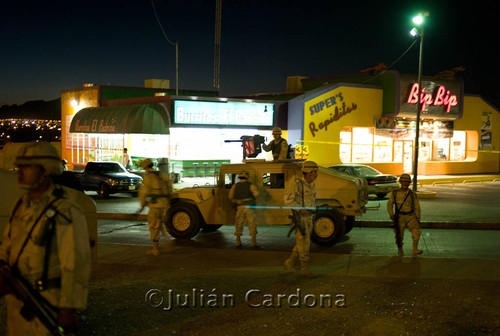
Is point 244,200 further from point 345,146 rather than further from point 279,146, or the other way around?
point 345,146

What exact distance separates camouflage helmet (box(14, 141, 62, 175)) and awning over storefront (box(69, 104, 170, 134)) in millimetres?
22610

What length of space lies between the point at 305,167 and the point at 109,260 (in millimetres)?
3845

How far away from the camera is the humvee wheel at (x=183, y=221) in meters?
12.2

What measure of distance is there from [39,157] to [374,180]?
18.3m

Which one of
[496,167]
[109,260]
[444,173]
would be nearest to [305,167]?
[109,260]

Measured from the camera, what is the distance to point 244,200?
36.6 ft

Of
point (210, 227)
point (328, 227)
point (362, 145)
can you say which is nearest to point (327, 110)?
point (362, 145)

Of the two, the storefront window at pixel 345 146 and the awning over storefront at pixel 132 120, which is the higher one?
the awning over storefront at pixel 132 120

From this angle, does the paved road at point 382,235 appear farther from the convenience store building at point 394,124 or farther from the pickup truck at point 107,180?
the convenience store building at point 394,124

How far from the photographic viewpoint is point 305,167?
8.43 m

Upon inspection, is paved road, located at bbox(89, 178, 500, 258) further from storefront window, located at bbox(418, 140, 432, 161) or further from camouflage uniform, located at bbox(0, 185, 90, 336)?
storefront window, located at bbox(418, 140, 432, 161)

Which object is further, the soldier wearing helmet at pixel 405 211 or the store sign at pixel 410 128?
the store sign at pixel 410 128

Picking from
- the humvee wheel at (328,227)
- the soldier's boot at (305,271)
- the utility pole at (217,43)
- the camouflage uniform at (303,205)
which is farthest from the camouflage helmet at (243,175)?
the utility pole at (217,43)

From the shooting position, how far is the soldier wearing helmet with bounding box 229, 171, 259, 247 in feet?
36.6
